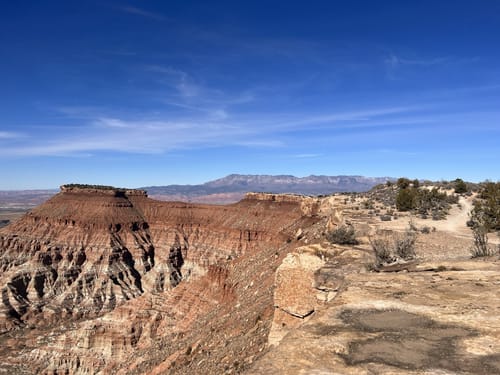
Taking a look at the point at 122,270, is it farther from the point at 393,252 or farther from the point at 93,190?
the point at 393,252

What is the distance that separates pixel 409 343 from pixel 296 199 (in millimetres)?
61273

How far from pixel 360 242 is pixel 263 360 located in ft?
43.6

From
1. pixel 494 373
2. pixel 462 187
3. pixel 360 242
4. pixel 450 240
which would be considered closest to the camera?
pixel 494 373

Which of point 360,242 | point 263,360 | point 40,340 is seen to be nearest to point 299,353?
point 263,360

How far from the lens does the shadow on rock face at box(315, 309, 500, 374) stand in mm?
6035

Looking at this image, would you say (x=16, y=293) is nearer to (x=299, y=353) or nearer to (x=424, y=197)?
(x=424, y=197)

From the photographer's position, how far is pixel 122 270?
7700 cm

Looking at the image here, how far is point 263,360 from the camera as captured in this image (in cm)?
628

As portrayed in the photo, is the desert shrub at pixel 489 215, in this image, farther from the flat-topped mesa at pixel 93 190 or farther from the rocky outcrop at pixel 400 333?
the flat-topped mesa at pixel 93 190

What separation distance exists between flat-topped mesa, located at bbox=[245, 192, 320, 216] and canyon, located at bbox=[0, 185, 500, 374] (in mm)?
295

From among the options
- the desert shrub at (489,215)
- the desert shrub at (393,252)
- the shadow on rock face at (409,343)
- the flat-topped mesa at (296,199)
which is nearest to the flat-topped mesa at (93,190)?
the flat-topped mesa at (296,199)

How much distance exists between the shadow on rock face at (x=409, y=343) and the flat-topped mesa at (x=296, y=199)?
38400mm

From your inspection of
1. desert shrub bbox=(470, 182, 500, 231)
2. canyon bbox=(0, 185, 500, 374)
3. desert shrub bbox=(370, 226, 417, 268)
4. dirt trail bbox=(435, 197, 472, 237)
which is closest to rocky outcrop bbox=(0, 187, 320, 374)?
canyon bbox=(0, 185, 500, 374)

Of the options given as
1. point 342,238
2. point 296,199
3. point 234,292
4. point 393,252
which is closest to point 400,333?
point 393,252
